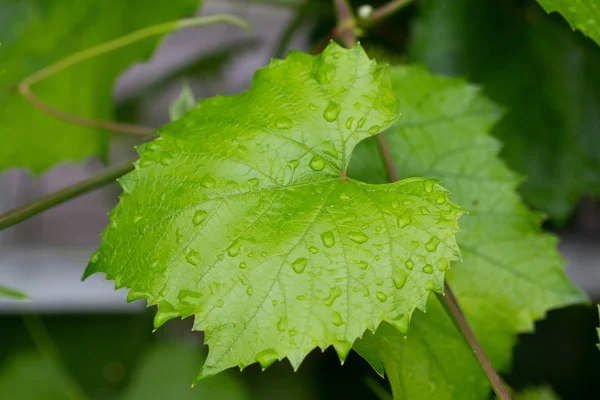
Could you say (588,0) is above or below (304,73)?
above

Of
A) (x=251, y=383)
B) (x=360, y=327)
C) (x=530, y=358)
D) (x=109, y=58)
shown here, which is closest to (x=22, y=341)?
(x=251, y=383)

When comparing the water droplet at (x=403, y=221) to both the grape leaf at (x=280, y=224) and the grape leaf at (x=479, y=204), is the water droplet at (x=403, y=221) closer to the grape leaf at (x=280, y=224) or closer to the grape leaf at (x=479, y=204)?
the grape leaf at (x=280, y=224)

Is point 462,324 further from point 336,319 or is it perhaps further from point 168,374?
point 168,374

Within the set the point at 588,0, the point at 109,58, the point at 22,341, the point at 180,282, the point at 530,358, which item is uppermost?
the point at 588,0

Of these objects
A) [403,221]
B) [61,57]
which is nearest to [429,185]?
[403,221]

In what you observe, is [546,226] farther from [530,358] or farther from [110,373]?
[110,373]

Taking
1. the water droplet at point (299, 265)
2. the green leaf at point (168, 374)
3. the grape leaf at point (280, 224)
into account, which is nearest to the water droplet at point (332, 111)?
the grape leaf at point (280, 224)
